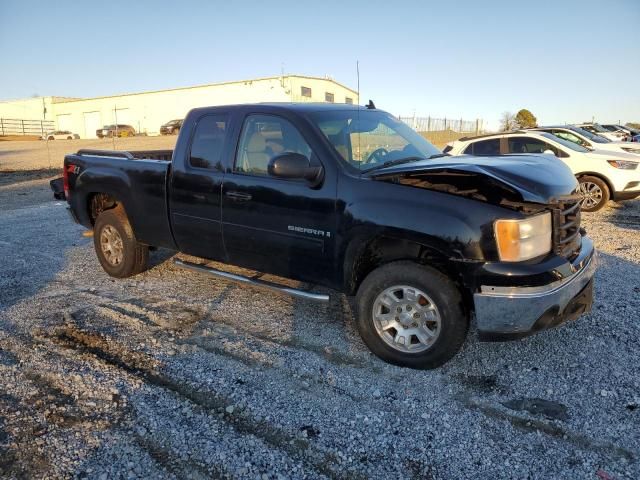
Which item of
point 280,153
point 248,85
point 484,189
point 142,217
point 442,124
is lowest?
point 142,217

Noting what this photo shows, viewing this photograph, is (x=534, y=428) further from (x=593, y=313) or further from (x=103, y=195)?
(x=103, y=195)

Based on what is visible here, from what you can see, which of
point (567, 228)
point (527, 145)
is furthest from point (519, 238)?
point (527, 145)

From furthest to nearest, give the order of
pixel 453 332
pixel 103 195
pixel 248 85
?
pixel 248 85
pixel 103 195
pixel 453 332

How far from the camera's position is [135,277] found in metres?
6.01

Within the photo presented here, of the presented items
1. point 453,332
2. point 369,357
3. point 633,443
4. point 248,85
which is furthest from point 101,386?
point 248,85

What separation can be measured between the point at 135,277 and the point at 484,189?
441cm

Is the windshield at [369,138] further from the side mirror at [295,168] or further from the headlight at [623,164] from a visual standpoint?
the headlight at [623,164]

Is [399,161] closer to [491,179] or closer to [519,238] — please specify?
[491,179]

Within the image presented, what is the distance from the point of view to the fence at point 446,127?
3731 cm

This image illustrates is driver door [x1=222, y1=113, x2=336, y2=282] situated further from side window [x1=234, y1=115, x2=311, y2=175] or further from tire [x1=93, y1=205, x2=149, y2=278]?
tire [x1=93, y1=205, x2=149, y2=278]

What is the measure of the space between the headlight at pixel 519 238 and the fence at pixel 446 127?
3319 centimetres

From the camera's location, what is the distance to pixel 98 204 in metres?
6.07

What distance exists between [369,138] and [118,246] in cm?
335

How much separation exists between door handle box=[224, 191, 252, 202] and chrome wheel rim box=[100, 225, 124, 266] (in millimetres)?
1990
